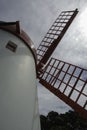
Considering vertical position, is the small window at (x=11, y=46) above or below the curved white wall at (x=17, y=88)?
above

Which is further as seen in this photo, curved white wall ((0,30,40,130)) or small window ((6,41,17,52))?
small window ((6,41,17,52))

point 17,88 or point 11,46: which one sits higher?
point 11,46

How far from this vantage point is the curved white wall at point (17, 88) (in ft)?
25.8

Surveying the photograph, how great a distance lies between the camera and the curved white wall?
786cm

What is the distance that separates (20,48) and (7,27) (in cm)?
74

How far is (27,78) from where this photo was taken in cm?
900

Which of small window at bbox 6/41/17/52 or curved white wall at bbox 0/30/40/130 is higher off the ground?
small window at bbox 6/41/17/52

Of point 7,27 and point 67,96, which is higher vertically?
point 7,27

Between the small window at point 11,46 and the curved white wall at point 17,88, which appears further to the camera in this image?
the small window at point 11,46

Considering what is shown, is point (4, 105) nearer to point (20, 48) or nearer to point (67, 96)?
point (20, 48)

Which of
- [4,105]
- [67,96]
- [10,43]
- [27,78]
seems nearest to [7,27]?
[10,43]

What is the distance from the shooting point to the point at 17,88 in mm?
8391

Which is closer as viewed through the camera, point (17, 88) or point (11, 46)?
point (17, 88)

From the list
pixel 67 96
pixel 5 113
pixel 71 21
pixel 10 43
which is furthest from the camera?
pixel 71 21
